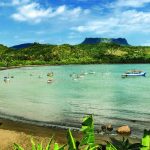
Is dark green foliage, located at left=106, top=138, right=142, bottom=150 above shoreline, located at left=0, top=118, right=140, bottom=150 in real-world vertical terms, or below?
above

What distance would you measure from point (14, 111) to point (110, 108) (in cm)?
1453

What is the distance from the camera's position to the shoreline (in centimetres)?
3074

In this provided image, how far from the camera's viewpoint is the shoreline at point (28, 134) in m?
30.7

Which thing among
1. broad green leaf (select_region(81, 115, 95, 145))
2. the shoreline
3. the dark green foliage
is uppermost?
broad green leaf (select_region(81, 115, 95, 145))

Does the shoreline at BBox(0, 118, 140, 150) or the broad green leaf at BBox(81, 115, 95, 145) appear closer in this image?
the broad green leaf at BBox(81, 115, 95, 145)

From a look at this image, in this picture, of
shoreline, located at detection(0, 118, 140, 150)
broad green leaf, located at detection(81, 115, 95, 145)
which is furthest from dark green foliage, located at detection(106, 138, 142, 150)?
shoreline, located at detection(0, 118, 140, 150)

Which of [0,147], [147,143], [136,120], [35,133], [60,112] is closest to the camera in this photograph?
[147,143]

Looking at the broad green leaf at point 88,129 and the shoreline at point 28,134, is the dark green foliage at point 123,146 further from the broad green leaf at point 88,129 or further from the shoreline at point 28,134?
the shoreline at point 28,134

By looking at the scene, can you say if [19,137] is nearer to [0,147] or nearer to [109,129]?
[0,147]

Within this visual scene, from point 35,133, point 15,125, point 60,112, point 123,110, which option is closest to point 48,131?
point 35,133

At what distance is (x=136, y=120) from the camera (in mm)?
47219

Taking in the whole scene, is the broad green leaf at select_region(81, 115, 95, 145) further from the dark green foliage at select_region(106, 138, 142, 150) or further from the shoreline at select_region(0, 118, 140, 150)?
the shoreline at select_region(0, 118, 140, 150)

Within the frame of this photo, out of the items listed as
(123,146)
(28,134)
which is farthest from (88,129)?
(28,134)

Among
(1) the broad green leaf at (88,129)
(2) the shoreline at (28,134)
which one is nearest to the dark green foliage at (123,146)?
(1) the broad green leaf at (88,129)
